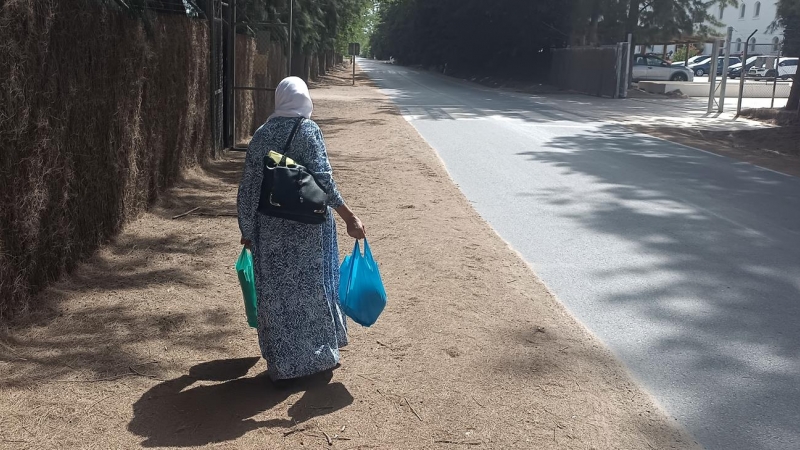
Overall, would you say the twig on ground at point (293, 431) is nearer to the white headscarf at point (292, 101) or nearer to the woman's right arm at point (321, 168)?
the woman's right arm at point (321, 168)

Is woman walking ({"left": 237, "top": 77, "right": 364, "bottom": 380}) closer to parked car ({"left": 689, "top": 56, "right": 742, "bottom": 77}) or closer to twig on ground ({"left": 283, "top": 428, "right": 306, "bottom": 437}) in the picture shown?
twig on ground ({"left": 283, "top": 428, "right": 306, "bottom": 437})

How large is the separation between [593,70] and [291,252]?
120 feet

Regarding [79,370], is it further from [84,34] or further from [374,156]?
[374,156]

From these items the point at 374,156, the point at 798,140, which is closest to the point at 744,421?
the point at 374,156

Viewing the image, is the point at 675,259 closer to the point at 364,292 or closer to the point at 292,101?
the point at 364,292

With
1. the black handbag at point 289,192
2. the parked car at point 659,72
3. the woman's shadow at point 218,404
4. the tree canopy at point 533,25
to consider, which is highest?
the tree canopy at point 533,25

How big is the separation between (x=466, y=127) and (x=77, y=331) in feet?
50.7

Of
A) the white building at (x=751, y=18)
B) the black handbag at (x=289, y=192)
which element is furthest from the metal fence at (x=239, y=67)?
the white building at (x=751, y=18)

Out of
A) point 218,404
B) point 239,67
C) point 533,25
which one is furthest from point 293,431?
point 533,25

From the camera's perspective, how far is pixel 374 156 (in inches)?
545

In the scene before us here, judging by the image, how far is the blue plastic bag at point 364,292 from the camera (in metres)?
4.34

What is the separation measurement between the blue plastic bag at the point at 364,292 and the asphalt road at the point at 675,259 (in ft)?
5.27

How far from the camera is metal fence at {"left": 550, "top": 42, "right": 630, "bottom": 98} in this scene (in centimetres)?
Answer: 3534

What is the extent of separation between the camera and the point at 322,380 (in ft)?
14.4
